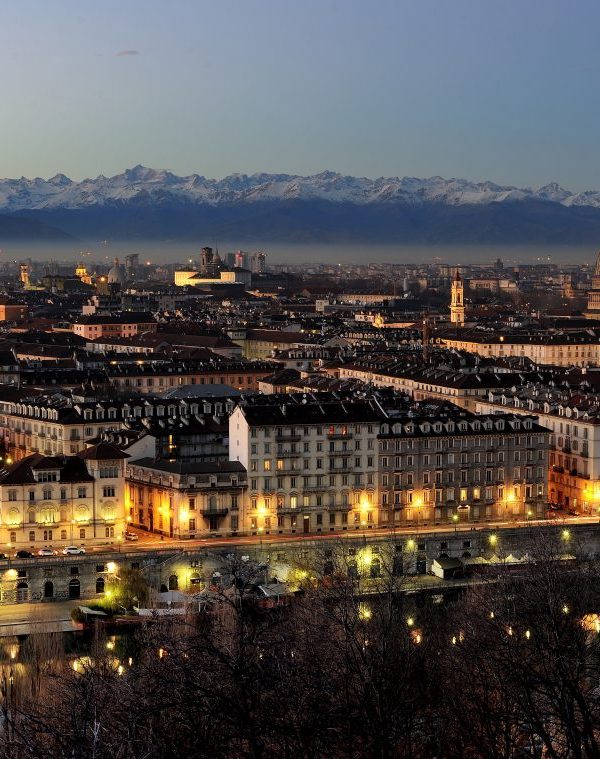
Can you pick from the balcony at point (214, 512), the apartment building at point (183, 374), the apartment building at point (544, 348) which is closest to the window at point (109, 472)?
the balcony at point (214, 512)

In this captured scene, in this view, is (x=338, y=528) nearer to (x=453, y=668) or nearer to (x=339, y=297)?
(x=453, y=668)

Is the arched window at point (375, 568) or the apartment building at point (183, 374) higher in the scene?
the apartment building at point (183, 374)

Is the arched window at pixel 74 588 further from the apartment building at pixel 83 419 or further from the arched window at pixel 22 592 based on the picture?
the apartment building at pixel 83 419

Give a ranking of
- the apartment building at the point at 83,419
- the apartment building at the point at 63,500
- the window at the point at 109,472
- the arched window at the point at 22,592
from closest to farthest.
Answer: the arched window at the point at 22,592, the apartment building at the point at 63,500, the window at the point at 109,472, the apartment building at the point at 83,419

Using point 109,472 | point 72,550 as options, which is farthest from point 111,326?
point 72,550

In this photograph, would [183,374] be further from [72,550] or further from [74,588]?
[74,588]

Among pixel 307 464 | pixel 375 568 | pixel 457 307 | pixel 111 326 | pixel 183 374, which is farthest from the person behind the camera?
pixel 457 307

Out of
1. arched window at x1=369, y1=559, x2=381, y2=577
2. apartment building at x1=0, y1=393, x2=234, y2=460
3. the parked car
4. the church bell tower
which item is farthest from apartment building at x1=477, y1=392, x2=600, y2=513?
the church bell tower
